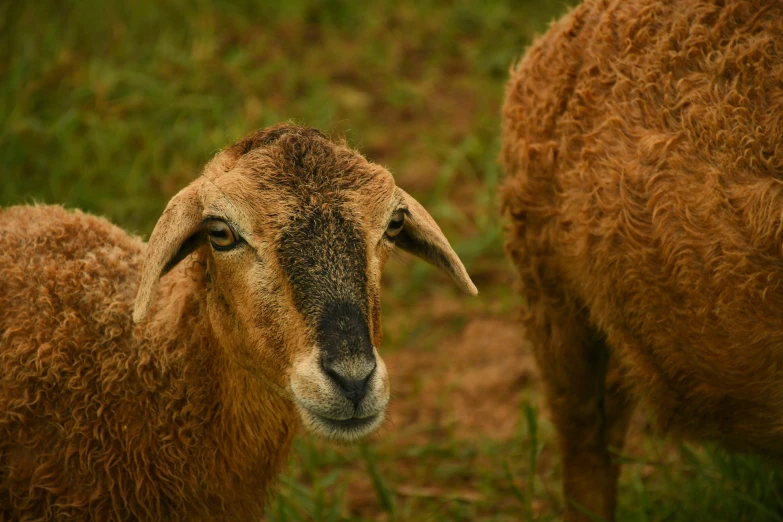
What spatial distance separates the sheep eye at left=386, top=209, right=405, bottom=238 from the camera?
4.11 meters

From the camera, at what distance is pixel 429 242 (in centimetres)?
439

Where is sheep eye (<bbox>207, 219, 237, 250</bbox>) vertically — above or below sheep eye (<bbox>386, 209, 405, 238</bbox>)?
below

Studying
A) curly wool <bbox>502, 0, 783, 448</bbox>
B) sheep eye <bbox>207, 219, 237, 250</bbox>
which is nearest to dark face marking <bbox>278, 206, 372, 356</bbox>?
sheep eye <bbox>207, 219, 237, 250</bbox>

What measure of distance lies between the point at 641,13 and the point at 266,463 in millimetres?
2982

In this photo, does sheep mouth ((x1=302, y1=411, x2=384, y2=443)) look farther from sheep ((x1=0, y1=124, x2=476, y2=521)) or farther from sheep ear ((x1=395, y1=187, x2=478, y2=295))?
sheep ear ((x1=395, y1=187, x2=478, y2=295))

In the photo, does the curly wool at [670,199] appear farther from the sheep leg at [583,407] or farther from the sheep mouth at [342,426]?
the sheep mouth at [342,426]

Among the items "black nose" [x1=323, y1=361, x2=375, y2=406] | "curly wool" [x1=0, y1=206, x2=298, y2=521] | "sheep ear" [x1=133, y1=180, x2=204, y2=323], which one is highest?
"sheep ear" [x1=133, y1=180, x2=204, y2=323]

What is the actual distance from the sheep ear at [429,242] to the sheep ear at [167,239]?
944 mm

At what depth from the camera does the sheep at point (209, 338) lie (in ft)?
12.1

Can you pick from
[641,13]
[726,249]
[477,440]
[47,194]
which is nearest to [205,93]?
[47,194]

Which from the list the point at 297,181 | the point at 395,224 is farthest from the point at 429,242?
the point at 297,181

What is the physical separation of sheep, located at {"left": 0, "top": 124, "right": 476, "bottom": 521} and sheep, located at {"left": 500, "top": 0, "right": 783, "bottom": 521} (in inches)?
33.2

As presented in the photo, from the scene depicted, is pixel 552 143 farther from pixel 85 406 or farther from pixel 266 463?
pixel 85 406

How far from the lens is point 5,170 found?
725 cm
